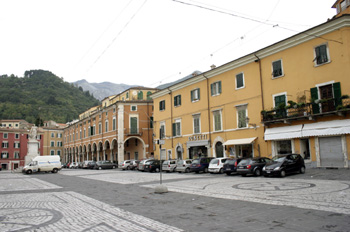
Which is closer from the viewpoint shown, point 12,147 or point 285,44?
point 285,44

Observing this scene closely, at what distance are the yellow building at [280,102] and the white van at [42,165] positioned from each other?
16.5m

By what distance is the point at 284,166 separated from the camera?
18484mm

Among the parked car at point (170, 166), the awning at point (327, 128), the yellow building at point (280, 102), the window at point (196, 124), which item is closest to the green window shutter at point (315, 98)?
the yellow building at point (280, 102)

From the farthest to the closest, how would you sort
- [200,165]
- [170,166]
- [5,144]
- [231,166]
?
[5,144] < [170,166] < [200,165] < [231,166]

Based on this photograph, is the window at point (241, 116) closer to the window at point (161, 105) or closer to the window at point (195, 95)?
the window at point (195, 95)

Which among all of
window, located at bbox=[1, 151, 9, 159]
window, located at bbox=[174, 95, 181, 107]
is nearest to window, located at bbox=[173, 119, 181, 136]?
window, located at bbox=[174, 95, 181, 107]

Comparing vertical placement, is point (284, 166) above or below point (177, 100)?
below

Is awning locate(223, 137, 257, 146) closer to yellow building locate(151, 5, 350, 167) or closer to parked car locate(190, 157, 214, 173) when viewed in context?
yellow building locate(151, 5, 350, 167)

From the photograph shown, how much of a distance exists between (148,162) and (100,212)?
24863mm

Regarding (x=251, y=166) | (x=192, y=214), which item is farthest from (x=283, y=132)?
(x=192, y=214)

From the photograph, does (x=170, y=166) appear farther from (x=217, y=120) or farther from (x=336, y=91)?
(x=336, y=91)

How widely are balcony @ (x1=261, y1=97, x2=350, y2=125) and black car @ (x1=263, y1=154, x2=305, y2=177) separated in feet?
11.8

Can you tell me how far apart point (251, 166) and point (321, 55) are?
390 inches

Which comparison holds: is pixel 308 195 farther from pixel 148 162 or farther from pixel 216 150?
pixel 148 162
